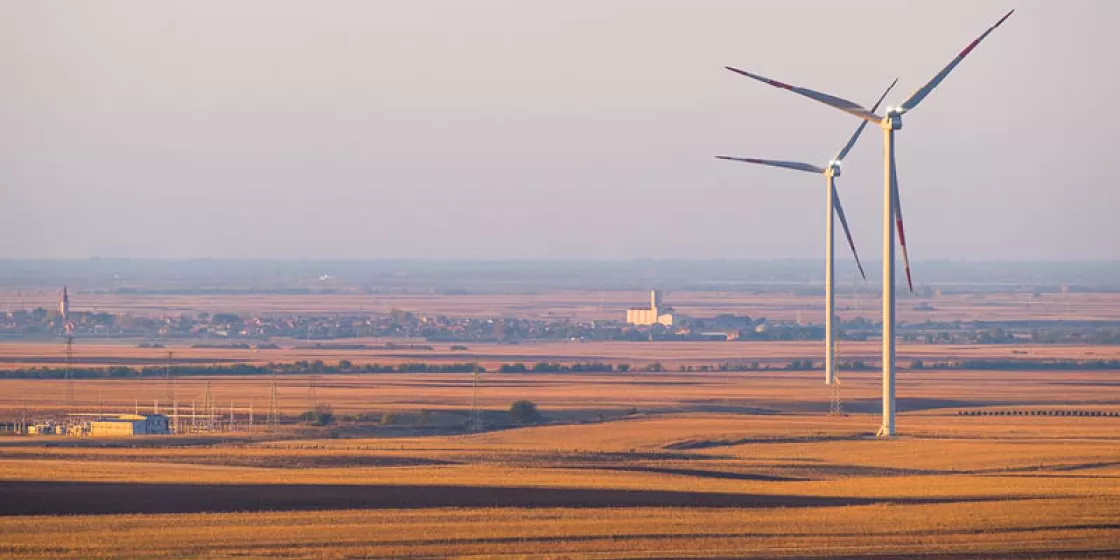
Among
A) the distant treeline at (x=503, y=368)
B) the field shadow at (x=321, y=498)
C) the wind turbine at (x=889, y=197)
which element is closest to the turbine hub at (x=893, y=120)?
the wind turbine at (x=889, y=197)

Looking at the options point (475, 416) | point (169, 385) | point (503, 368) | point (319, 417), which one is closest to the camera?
point (319, 417)

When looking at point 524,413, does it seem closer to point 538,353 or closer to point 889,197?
point 889,197

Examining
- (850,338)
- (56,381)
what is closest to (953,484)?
(56,381)

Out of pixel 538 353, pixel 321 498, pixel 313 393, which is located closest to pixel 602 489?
pixel 321 498

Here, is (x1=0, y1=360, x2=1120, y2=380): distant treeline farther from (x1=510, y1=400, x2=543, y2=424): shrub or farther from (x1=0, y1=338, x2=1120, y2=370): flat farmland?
(x1=510, y1=400, x2=543, y2=424): shrub

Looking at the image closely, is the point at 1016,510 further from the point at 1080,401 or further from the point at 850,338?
the point at 850,338

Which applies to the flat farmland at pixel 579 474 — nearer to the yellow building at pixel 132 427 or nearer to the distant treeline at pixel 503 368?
the yellow building at pixel 132 427

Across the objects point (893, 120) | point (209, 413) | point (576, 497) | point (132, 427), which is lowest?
point (209, 413)
